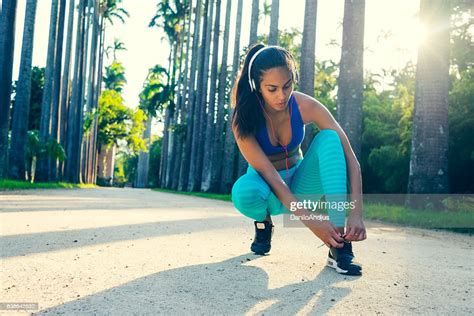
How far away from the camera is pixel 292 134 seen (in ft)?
10.9

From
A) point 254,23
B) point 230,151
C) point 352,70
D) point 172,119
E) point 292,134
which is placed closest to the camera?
point 292,134

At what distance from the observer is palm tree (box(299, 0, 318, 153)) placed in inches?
540

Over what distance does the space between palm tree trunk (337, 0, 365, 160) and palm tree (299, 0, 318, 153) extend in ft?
10.1

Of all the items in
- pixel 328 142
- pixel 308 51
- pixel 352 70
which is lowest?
pixel 328 142

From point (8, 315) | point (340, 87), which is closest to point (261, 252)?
point (8, 315)

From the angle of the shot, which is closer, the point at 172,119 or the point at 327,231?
the point at 327,231

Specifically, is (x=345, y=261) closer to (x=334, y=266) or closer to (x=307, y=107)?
(x=334, y=266)

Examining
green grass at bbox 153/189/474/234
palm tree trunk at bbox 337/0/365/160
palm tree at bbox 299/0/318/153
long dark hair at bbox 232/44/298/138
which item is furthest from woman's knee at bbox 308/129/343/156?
palm tree at bbox 299/0/318/153

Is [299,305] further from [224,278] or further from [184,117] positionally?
[184,117]

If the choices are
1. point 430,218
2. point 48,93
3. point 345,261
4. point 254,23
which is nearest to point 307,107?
point 345,261

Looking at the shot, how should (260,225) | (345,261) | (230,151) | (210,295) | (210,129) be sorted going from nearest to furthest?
1. (210,295)
2. (345,261)
3. (260,225)
4. (230,151)
5. (210,129)

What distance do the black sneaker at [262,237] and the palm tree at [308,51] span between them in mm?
10203

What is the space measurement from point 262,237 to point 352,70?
7.85 metres

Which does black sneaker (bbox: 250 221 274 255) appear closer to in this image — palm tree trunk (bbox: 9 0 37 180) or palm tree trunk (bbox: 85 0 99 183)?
palm tree trunk (bbox: 9 0 37 180)
